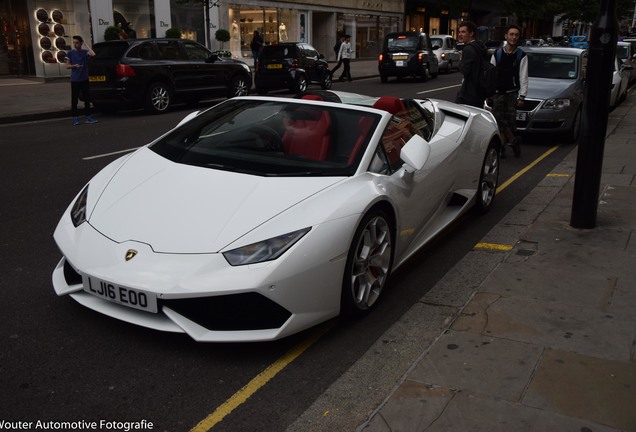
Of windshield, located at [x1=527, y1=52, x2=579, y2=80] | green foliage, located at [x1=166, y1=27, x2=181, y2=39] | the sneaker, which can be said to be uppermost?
green foliage, located at [x1=166, y1=27, x2=181, y2=39]

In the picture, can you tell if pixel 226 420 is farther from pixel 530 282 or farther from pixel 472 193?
pixel 472 193

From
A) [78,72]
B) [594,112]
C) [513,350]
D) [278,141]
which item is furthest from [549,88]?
[78,72]

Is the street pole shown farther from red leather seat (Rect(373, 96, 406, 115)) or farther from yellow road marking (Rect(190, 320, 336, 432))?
yellow road marking (Rect(190, 320, 336, 432))

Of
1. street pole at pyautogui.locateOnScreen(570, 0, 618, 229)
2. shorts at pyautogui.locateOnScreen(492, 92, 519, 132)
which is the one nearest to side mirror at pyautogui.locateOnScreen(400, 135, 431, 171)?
street pole at pyautogui.locateOnScreen(570, 0, 618, 229)

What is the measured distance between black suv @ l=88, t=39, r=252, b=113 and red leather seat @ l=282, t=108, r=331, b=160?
412 inches

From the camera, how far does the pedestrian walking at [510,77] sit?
8.69 m

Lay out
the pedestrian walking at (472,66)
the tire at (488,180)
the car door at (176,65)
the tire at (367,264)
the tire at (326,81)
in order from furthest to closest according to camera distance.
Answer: the tire at (326,81)
the car door at (176,65)
the pedestrian walking at (472,66)
the tire at (488,180)
the tire at (367,264)

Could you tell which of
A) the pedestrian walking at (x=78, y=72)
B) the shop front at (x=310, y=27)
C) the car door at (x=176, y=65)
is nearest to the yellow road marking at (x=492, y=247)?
the pedestrian walking at (x=78, y=72)

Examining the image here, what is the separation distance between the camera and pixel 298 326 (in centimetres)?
346

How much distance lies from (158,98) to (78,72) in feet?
6.55

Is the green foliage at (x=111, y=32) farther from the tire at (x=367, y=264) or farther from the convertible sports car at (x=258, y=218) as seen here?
the tire at (x=367, y=264)

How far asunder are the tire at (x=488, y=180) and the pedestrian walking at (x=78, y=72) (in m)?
9.41

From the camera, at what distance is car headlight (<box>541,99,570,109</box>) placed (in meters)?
10.2

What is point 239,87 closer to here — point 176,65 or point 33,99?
point 176,65
